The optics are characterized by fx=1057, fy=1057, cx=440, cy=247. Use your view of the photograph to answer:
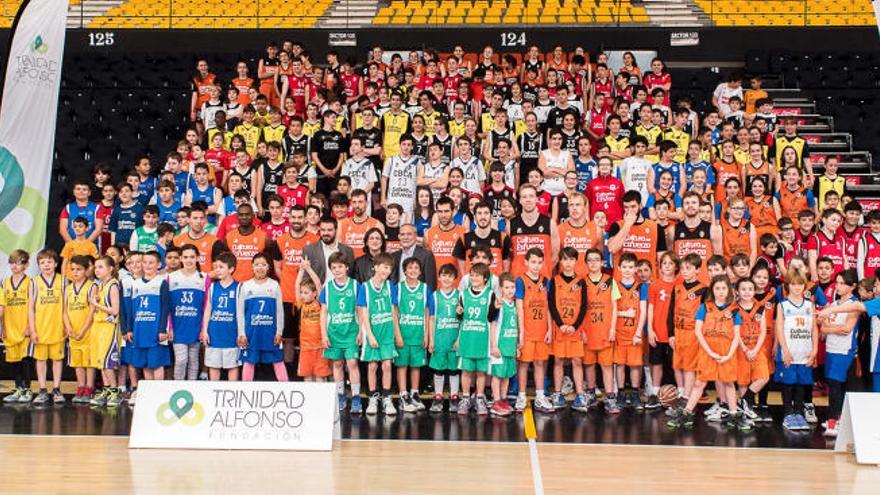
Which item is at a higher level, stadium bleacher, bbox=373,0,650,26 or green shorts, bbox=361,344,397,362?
stadium bleacher, bbox=373,0,650,26

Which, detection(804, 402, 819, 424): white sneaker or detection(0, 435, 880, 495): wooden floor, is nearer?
detection(0, 435, 880, 495): wooden floor

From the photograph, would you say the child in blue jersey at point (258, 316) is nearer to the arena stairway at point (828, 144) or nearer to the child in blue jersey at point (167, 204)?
the child in blue jersey at point (167, 204)

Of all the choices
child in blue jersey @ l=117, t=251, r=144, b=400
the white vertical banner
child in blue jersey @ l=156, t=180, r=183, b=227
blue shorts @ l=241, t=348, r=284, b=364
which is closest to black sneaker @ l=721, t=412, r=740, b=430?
blue shorts @ l=241, t=348, r=284, b=364

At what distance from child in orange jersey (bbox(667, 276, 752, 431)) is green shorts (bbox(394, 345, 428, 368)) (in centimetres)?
235

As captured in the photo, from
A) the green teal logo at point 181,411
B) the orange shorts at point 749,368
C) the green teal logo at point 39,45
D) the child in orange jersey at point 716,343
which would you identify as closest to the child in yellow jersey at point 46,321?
the green teal logo at point 39,45

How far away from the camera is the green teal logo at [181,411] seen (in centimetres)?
825

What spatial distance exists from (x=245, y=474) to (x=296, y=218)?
370 cm

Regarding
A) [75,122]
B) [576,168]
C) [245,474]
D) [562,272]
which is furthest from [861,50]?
[245,474]

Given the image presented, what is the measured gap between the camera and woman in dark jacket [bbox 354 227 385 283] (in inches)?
394

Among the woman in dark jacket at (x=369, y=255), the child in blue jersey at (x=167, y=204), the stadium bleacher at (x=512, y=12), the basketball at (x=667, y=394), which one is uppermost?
the stadium bleacher at (x=512, y=12)

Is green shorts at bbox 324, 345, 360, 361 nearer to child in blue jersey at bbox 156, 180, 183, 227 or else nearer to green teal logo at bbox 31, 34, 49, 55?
child in blue jersey at bbox 156, 180, 183, 227

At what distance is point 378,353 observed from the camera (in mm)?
9734

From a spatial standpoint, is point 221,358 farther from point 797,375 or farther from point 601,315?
point 797,375

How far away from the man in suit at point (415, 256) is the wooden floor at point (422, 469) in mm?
2130
